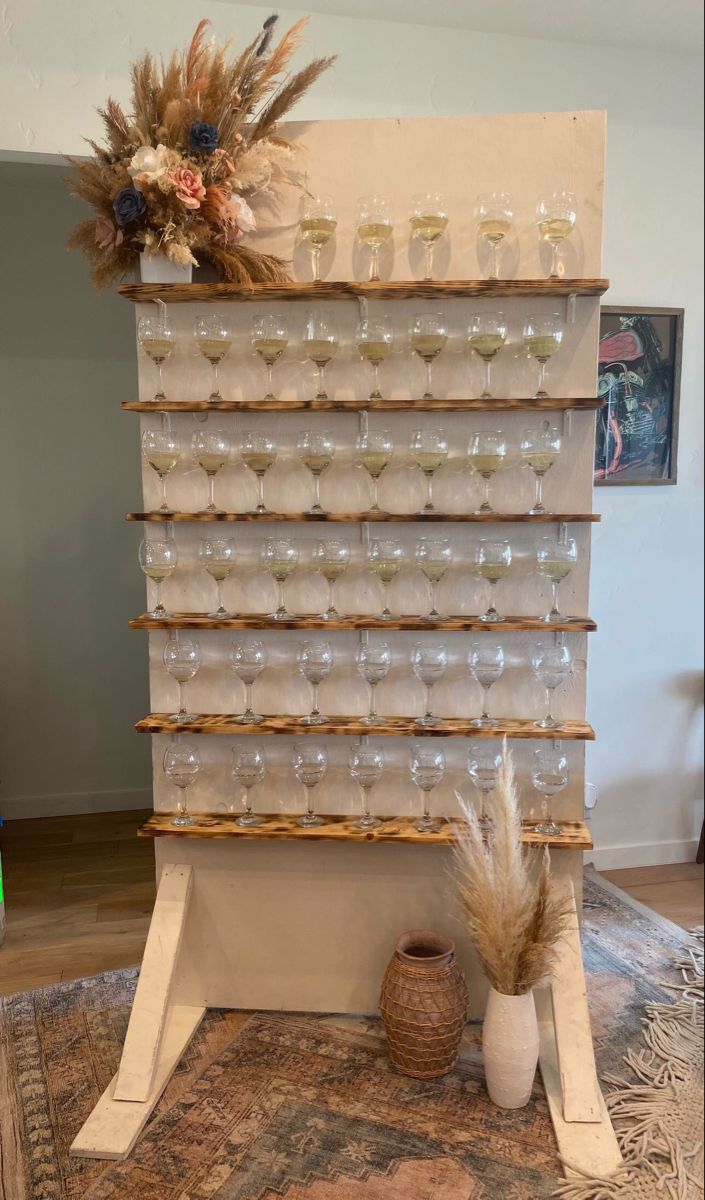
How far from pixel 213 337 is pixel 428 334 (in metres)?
0.49

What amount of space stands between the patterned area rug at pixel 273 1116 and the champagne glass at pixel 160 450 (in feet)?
4.53

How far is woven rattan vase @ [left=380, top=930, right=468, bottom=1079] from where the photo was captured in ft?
6.65

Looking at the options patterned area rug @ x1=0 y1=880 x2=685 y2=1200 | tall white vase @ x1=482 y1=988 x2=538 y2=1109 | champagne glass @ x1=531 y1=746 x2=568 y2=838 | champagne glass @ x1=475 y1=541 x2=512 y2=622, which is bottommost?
patterned area rug @ x1=0 y1=880 x2=685 y2=1200

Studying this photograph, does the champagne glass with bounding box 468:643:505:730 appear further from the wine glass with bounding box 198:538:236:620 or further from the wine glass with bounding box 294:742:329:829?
the wine glass with bounding box 198:538:236:620

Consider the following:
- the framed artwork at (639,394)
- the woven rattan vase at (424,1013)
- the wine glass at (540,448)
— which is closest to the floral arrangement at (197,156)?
the wine glass at (540,448)

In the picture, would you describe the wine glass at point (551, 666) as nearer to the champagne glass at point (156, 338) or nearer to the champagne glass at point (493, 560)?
the champagne glass at point (493, 560)

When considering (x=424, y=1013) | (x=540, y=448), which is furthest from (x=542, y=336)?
(x=424, y=1013)

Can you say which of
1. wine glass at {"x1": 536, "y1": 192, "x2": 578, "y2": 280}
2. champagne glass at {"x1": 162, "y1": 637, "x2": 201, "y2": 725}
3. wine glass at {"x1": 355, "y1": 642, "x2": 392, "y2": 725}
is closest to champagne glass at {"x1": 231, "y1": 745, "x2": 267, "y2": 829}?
champagne glass at {"x1": 162, "y1": 637, "x2": 201, "y2": 725}

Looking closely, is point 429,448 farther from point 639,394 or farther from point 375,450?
point 639,394

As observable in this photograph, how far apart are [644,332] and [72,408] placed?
7.39ft

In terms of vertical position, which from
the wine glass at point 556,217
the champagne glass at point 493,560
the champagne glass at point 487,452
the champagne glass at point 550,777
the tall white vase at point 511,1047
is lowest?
the tall white vase at point 511,1047

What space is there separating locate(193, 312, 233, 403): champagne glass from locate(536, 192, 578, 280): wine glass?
75cm

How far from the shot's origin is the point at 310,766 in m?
2.18

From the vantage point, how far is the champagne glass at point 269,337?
6.83ft
